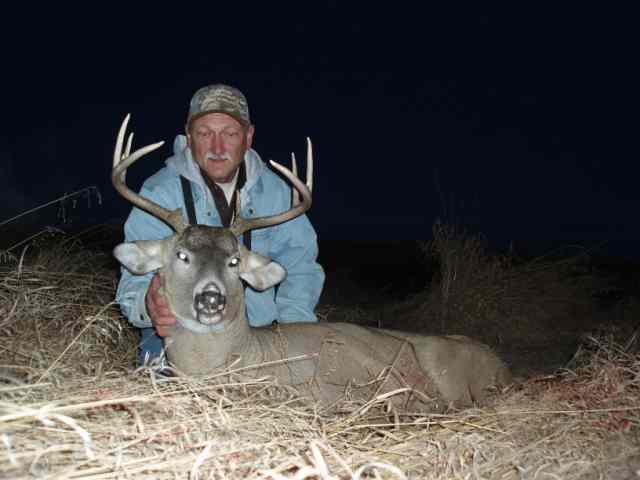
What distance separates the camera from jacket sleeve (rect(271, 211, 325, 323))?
479cm

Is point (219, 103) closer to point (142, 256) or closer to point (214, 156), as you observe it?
point (214, 156)

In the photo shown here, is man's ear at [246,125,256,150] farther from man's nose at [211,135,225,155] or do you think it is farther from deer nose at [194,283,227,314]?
deer nose at [194,283,227,314]

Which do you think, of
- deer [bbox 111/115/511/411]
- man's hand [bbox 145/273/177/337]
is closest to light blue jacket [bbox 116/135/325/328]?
deer [bbox 111/115/511/411]

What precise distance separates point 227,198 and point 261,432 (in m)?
2.68

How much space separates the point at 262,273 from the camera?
4105mm

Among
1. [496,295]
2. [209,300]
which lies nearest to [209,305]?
[209,300]

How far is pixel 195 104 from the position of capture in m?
4.58

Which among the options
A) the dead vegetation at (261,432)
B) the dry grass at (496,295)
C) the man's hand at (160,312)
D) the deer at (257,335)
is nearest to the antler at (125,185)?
the deer at (257,335)

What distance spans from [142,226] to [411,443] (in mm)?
2627

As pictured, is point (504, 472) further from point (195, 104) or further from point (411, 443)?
point (195, 104)

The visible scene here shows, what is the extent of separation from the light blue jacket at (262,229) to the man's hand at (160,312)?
750 millimetres

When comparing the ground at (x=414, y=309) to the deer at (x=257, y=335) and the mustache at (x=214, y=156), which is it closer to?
the deer at (x=257, y=335)

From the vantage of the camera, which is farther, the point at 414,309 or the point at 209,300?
the point at 414,309

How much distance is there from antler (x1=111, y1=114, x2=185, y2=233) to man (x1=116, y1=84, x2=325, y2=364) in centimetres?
49
